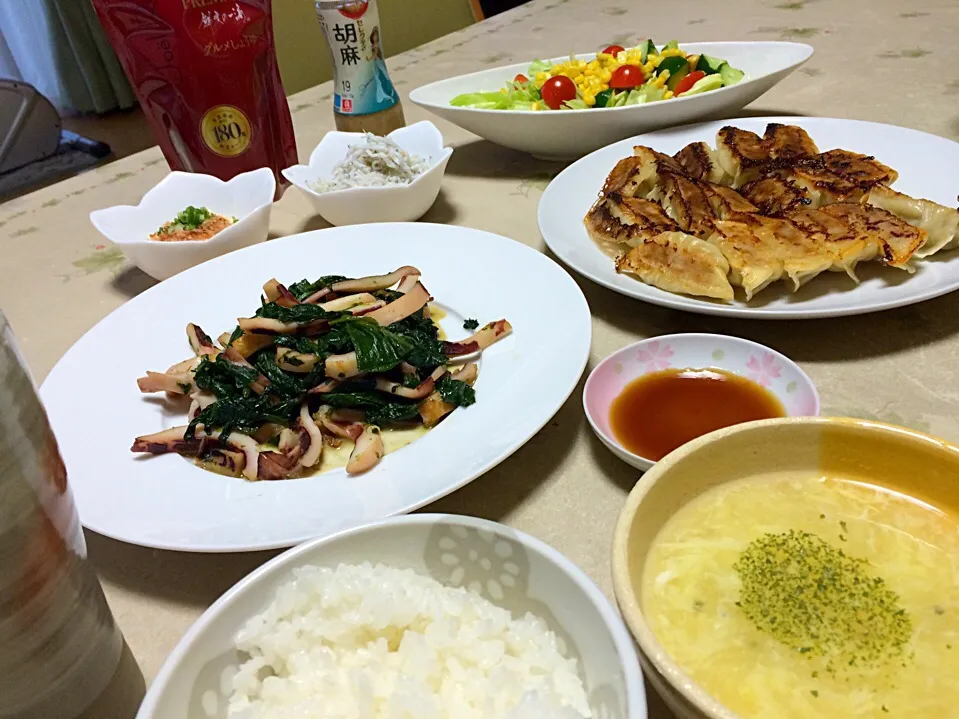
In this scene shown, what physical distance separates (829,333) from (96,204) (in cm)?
237

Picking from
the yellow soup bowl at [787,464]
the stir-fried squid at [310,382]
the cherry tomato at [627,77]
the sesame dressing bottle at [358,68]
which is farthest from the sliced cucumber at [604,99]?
the yellow soup bowl at [787,464]

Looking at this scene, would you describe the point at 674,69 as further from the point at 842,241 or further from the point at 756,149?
the point at 842,241

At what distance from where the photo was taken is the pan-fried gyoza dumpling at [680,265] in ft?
4.72

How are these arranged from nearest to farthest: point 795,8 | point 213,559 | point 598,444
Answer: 1. point 213,559
2. point 598,444
3. point 795,8

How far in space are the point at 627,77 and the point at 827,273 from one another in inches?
47.9

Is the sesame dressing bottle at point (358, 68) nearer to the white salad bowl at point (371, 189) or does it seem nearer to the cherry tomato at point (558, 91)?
the white salad bowl at point (371, 189)

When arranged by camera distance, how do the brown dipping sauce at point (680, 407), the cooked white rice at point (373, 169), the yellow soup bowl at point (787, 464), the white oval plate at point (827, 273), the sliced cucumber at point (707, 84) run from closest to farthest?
the yellow soup bowl at point (787, 464) → the brown dipping sauce at point (680, 407) → the white oval plate at point (827, 273) → the cooked white rice at point (373, 169) → the sliced cucumber at point (707, 84)

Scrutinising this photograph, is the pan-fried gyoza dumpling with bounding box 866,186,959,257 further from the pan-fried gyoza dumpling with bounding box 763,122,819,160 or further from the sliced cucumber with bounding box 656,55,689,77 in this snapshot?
the sliced cucumber with bounding box 656,55,689,77

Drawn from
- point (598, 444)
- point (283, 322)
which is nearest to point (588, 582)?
point (598, 444)

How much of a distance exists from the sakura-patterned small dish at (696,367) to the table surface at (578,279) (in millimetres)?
63

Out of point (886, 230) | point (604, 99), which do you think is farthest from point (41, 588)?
point (604, 99)

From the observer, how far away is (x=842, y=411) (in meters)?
1.23

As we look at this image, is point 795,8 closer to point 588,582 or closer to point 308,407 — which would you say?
point 308,407

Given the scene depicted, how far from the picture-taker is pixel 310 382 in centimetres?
133
